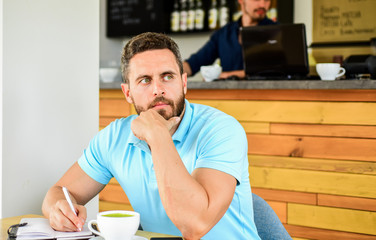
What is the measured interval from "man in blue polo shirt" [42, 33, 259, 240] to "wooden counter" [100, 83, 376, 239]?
43.1 inches

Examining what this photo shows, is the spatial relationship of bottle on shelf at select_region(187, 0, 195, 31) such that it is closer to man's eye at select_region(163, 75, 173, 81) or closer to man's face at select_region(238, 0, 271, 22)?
man's face at select_region(238, 0, 271, 22)

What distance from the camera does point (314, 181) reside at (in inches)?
94.2

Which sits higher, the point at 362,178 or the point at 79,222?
the point at 79,222

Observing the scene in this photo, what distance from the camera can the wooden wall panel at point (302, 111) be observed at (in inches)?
89.7

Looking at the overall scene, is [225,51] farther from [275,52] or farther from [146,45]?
[146,45]

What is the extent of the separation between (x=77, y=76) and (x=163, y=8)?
10.1 feet

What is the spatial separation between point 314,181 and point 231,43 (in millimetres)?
1805

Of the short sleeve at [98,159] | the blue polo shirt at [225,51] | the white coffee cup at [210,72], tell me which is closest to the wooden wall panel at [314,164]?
the white coffee cup at [210,72]

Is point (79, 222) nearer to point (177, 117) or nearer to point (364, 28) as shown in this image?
point (177, 117)

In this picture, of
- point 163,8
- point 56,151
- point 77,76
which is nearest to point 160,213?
point 56,151

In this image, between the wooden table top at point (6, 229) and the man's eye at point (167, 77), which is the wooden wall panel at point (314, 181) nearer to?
the man's eye at point (167, 77)

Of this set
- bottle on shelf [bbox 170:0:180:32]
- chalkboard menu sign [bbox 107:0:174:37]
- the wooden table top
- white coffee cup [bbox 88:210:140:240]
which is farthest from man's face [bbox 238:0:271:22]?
white coffee cup [bbox 88:210:140:240]

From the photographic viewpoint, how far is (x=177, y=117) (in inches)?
53.6

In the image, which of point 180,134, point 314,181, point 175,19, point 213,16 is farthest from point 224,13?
point 180,134
